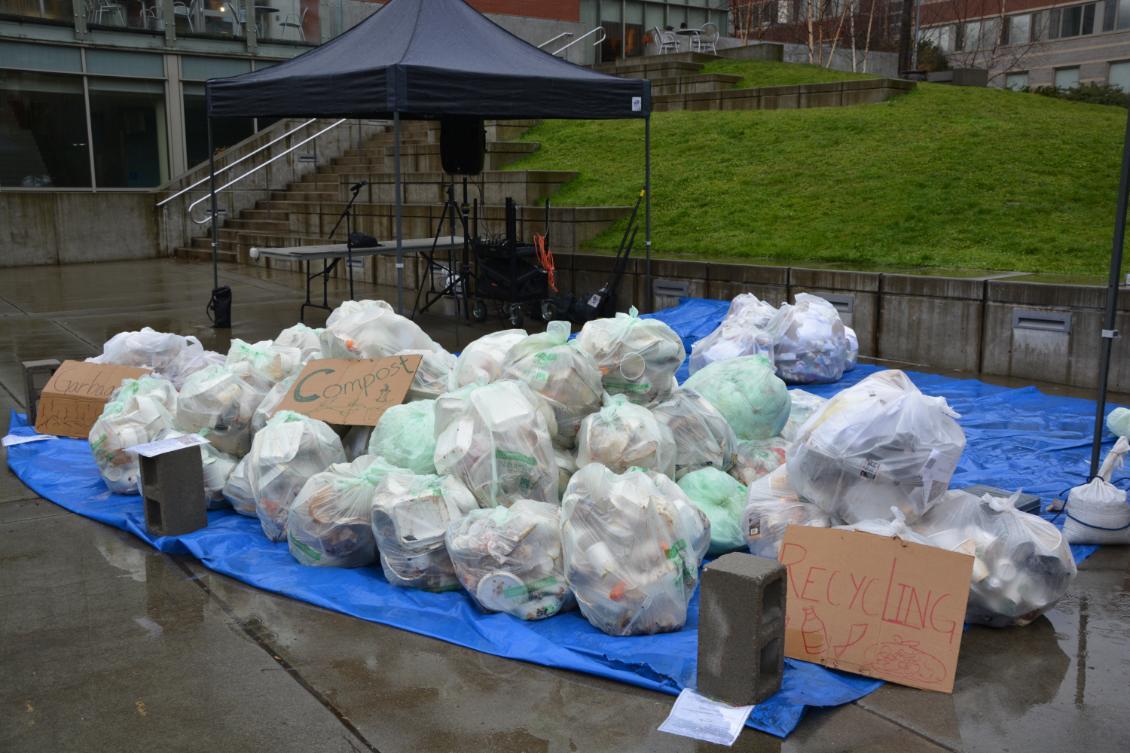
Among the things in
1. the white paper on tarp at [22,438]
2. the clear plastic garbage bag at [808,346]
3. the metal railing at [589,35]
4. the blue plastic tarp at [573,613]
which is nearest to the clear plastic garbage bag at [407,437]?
the blue plastic tarp at [573,613]

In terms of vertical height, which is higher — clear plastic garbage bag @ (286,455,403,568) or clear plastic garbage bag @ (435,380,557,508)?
clear plastic garbage bag @ (435,380,557,508)

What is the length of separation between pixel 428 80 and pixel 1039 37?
40.1m

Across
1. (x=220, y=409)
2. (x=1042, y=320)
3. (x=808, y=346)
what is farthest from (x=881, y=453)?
(x=1042, y=320)

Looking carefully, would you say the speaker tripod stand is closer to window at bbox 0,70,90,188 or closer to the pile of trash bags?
the pile of trash bags

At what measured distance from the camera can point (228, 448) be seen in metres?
5.65

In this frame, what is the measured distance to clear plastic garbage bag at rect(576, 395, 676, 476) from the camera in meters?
4.54

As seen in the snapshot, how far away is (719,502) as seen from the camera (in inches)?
188

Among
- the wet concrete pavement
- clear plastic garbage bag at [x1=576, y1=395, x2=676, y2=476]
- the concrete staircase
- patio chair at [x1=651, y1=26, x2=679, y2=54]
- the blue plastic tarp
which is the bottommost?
the wet concrete pavement

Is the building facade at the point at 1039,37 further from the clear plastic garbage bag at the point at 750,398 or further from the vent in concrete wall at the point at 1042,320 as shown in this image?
the clear plastic garbage bag at the point at 750,398

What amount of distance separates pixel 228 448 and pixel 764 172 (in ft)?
30.5

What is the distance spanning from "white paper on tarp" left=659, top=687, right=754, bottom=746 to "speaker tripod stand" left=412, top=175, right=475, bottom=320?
7542 millimetres

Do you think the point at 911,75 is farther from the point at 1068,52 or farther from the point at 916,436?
the point at 1068,52

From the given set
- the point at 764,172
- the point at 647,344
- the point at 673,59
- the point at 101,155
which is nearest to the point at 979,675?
the point at 647,344

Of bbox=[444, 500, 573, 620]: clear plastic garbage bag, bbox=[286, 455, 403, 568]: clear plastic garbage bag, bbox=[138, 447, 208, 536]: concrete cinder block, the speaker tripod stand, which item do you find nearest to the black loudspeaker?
the speaker tripod stand
